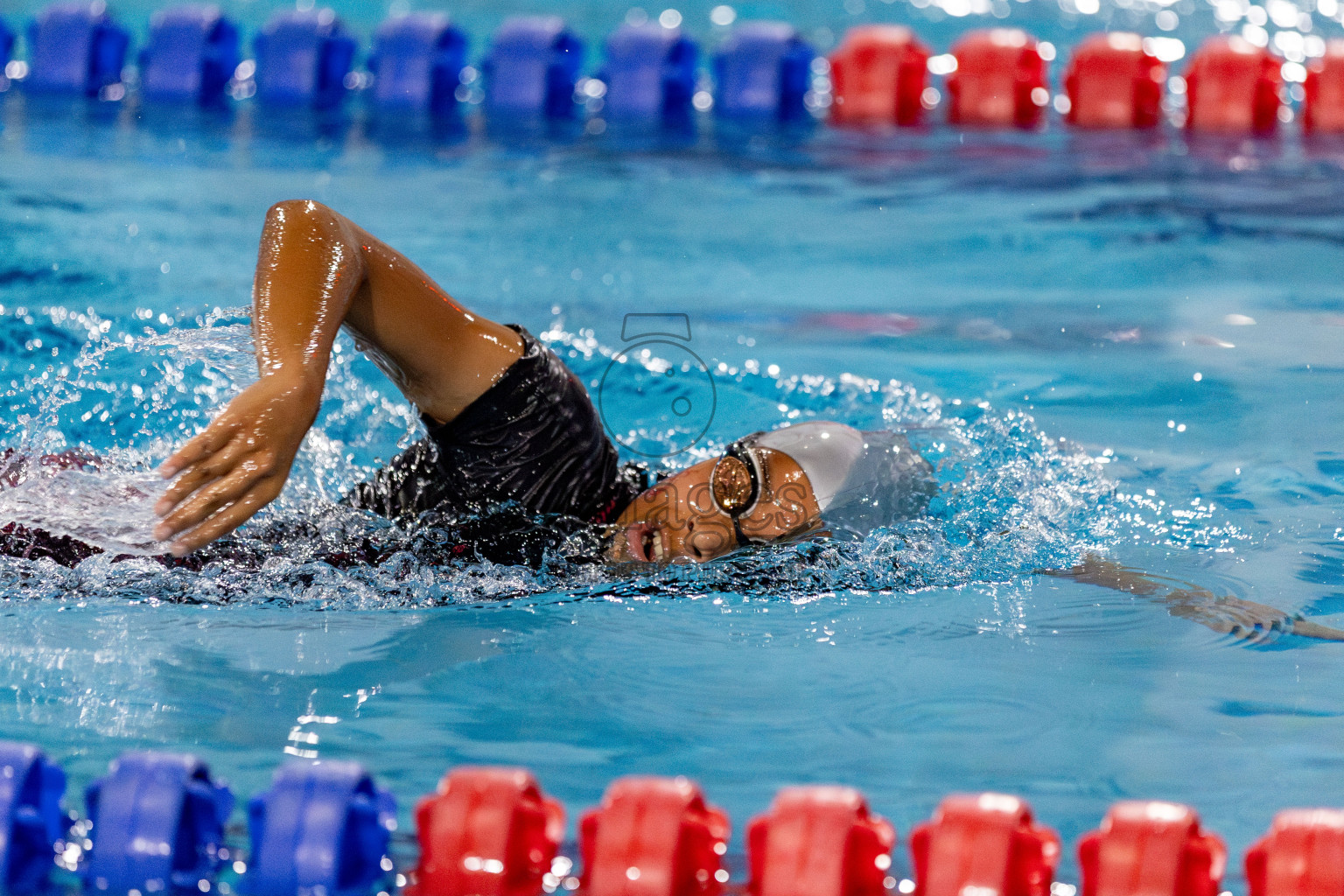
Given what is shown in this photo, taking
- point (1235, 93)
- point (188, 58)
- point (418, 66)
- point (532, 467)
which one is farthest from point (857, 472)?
point (188, 58)

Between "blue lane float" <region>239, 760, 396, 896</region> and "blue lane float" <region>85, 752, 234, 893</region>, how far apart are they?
6 cm

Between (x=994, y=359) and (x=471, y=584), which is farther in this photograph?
(x=994, y=359)

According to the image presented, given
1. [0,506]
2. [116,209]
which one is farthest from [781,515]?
[116,209]

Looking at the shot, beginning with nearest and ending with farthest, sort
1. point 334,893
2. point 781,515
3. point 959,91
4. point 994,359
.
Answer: point 334,893
point 781,515
point 994,359
point 959,91

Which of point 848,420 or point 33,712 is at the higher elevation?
point 848,420

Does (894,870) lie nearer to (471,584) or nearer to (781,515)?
(781,515)

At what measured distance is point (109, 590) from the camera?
2504 millimetres

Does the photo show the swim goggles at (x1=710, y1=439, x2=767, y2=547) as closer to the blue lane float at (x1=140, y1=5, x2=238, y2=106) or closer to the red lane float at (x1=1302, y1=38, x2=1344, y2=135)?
the red lane float at (x1=1302, y1=38, x2=1344, y2=135)

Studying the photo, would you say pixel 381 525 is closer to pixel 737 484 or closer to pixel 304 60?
pixel 737 484

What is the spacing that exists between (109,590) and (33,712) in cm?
37

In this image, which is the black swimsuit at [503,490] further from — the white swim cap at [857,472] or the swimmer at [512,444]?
the white swim cap at [857,472]

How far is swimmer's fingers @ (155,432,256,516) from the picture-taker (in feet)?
6.02

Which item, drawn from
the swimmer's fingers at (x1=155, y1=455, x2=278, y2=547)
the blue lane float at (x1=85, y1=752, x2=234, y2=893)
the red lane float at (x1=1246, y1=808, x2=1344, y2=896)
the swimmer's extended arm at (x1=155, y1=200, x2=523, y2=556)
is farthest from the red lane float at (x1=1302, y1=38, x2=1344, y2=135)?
the blue lane float at (x1=85, y1=752, x2=234, y2=893)

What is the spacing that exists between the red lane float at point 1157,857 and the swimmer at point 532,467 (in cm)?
80
